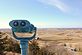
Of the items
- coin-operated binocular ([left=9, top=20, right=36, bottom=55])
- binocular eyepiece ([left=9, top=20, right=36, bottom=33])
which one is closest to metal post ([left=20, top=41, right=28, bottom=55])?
coin-operated binocular ([left=9, top=20, right=36, bottom=55])

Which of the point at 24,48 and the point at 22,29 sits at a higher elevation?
the point at 22,29

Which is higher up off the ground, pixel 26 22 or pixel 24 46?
pixel 26 22

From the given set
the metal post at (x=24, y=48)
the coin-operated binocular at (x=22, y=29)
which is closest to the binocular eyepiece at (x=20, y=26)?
the coin-operated binocular at (x=22, y=29)

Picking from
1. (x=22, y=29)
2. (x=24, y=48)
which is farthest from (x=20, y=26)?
(x=24, y=48)

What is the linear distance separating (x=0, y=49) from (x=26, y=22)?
14.1m

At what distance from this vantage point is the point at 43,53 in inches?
776

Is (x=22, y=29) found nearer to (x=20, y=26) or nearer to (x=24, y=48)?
(x=20, y=26)

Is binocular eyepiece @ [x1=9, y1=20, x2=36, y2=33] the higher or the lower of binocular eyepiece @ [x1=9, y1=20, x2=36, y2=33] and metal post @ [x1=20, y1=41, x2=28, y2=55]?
the higher

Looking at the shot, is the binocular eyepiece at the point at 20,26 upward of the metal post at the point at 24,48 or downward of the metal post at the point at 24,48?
upward

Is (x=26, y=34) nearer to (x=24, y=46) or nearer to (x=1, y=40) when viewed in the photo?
(x=24, y=46)

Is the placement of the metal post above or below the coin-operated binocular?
below

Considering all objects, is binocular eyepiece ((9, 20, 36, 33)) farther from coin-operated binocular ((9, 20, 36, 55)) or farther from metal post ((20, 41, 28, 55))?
metal post ((20, 41, 28, 55))

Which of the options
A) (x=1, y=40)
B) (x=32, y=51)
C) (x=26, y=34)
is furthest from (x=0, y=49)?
(x=26, y=34)

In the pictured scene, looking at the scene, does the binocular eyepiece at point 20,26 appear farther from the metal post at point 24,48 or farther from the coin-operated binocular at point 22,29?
the metal post at point 24,48
